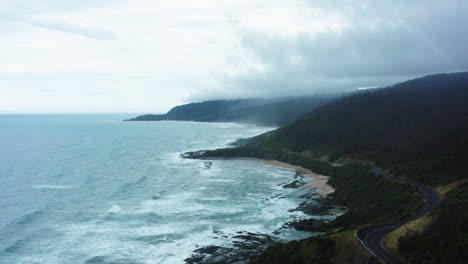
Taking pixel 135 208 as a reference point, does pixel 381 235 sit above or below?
above

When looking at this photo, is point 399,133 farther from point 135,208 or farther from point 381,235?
point 135,208

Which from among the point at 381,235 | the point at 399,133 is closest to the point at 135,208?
the point at 381,235

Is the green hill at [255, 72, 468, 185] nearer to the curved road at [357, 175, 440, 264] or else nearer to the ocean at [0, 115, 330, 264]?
the curved road at [357, 175, 440, 264]

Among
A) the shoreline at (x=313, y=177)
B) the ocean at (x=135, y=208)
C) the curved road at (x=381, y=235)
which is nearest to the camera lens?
the curved road at (x=381, y=235)

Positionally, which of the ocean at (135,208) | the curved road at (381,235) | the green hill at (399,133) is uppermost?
the green hill at (399,133)

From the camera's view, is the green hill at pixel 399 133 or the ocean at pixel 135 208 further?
the green hill at pixel 399 133

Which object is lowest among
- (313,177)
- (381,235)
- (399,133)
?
(313,177)

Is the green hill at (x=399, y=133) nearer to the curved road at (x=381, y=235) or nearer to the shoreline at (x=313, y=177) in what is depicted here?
the shoreline at (x=313, y=177)

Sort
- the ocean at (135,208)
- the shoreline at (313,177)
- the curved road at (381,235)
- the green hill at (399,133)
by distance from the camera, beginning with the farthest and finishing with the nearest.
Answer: the shoreline at (313,177) → the green hill at (399,133) → the ocean at (135,208) → the curved road at (381,235)

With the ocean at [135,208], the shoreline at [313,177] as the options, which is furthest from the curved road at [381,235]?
the shoreline at [313,177]
